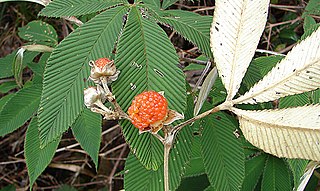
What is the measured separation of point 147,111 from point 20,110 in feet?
2.40

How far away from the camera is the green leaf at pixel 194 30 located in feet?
2.30

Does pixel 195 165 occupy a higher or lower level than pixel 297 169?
lower

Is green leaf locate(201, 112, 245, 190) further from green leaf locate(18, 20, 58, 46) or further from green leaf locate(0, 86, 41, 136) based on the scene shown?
green leaf locate(18, 20, 58, 46)

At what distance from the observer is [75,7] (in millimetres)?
767

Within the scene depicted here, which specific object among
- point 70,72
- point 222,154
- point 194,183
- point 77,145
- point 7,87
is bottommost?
point 77,145

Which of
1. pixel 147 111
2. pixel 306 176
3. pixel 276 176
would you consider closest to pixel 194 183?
pixel 276 176

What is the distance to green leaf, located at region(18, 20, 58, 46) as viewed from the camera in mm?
1298

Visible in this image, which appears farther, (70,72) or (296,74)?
(70,72)

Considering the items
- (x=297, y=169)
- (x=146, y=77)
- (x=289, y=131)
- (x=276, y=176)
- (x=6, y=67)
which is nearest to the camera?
(x=289, y=131)

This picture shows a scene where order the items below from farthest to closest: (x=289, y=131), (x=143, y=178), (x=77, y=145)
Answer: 1. (x=77, y=145)
2. (x=143, y=178)
3. (x=289, y=131)

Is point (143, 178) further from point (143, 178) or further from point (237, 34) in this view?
point (237, 34)

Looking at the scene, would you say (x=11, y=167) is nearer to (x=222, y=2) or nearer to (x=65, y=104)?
(x=65, y=104)

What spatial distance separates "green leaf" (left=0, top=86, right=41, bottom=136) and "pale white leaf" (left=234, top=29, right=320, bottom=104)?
752 millimetres

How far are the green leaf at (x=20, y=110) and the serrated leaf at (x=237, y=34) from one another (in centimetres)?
69
